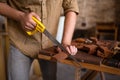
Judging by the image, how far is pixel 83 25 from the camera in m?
4.32

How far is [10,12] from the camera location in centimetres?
95

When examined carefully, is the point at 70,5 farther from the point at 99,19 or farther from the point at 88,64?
the point at 99,19

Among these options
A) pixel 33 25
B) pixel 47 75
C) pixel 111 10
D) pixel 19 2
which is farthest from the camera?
pixel 111 10

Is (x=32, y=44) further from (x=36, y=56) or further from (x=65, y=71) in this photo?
(x=65, y=71)

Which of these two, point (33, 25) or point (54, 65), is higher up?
point (33, 25)

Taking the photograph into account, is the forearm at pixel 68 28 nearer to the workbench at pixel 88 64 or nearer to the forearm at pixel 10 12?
the workbench at pixel 88 64

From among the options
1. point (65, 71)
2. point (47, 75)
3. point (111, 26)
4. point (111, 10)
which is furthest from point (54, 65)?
point (111, 10)

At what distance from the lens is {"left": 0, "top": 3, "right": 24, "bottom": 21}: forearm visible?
94 centimetres

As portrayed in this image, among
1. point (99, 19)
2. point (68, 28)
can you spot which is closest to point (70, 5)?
point (68, 28)

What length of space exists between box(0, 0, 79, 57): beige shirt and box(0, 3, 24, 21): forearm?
51mm

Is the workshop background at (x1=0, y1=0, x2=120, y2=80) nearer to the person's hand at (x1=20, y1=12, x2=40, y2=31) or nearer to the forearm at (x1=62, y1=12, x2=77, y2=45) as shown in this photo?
the forearm at (x1=62, y1=12, x2=77, y2=45)

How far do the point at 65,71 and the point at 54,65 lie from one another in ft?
4.71

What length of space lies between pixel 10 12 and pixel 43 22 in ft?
0.57

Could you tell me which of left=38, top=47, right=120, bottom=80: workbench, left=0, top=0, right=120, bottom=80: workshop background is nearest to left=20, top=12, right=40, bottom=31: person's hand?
left=38, top=47, right=120, bottom=80: workbench
